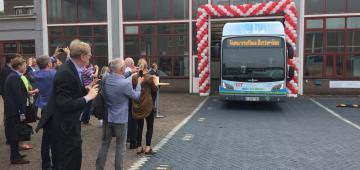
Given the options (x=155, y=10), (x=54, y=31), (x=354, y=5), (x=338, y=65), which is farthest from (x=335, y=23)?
(x=54, y=31)

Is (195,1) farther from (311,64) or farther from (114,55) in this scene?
(311,64)

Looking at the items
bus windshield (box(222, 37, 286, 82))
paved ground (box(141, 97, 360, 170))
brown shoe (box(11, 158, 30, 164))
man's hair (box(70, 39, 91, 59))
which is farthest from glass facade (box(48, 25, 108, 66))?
man's hair (box(70, 39, 91, 59))

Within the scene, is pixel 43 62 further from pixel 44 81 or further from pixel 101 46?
pixel 101 46

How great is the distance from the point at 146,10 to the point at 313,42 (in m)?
8.82

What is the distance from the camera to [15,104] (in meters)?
5.97

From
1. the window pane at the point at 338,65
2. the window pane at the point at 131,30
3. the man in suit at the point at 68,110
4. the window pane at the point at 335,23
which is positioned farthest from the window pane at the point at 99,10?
the man in suit at the point at 68,110

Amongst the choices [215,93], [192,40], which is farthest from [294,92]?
[192,40]

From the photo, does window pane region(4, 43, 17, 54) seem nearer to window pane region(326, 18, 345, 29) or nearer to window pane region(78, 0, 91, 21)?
window pane region(78, 0, 91, 21)

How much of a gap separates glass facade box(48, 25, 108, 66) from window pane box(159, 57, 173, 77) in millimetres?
3136

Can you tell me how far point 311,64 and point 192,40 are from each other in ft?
20.1

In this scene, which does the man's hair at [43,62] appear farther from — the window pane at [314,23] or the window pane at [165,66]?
the window pane at [314,23]

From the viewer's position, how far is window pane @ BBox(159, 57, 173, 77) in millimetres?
19266

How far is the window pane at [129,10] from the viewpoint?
1934 centimetres

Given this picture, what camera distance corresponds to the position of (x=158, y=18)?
19.2 meters
